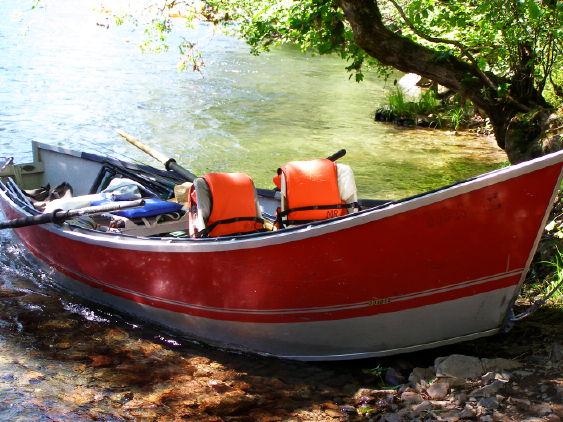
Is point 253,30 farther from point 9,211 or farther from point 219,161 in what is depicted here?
point 9,211

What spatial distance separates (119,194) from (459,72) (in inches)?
165

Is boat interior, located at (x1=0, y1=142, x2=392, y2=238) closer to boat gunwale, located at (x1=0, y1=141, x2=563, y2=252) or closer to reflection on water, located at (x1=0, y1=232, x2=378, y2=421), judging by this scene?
boat gunwale, located at (x1=0, y1=141, x2=563, y2=252)

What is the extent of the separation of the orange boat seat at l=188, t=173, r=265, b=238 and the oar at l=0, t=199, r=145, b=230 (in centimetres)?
66

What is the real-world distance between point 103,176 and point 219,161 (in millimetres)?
4420

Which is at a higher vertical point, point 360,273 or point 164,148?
point 360,273

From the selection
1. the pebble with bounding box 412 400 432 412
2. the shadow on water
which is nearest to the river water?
the shadow on water

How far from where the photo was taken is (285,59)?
2392 centimetres

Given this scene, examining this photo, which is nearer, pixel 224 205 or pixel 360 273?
pixel 360 273

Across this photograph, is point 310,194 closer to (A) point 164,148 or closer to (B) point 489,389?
(B) point 489,389

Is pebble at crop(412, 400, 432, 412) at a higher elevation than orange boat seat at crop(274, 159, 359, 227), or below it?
below

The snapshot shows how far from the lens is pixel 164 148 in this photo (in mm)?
13414

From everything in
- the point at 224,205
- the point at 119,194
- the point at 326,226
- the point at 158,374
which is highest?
the point at 326,226

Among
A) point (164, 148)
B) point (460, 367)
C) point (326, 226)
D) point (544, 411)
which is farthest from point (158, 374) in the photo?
point (164, 148)

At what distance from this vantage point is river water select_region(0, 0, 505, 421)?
4934 millimetres
